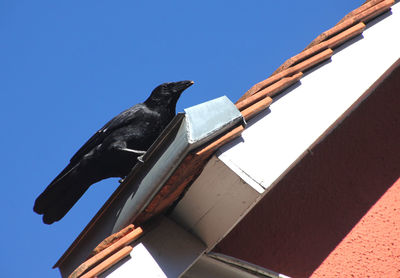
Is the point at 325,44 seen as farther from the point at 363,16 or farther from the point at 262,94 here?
the point at 262,94

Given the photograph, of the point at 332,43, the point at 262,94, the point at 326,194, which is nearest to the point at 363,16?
the point at 332,43

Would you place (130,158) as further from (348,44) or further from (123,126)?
(348,44)

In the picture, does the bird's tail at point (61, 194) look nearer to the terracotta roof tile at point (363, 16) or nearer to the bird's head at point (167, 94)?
the bird's head at point (167, 94)

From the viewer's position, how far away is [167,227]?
8.46 feet

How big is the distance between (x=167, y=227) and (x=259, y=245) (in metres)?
0.57

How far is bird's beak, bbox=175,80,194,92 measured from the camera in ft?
19.8

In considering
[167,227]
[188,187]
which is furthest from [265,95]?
[167,227]

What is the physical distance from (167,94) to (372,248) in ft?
11.8

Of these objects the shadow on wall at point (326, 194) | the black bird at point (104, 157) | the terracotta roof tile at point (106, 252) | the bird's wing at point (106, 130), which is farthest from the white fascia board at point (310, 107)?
the bird's wing at point (106, 130)

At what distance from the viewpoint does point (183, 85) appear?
6078mm

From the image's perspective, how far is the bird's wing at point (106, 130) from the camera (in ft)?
18.3

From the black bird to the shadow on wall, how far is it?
2.47 metres

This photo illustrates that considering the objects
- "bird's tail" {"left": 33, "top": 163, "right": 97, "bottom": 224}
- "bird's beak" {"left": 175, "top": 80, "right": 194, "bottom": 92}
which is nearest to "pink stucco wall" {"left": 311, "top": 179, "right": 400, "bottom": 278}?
"bird's tail" {"left": 33, "top": 163, "right": 97, "bottom": 224}

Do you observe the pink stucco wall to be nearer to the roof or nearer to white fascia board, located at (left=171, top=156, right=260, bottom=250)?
white fascia board, located at (left=171, top=156, right=260, bottom=250)
